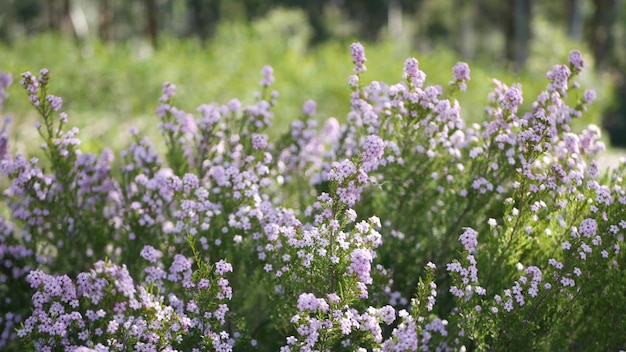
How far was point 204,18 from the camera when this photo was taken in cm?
4209

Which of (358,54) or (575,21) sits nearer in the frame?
(358,54)

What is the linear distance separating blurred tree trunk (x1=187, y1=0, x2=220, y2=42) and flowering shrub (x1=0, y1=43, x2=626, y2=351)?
36364 millimetres

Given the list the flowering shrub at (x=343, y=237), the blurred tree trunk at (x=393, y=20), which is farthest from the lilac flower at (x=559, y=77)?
the blurred tree trunk at (x=393, y=20)

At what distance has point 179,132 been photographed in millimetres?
5285

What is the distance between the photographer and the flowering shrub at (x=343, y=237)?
3.35 m

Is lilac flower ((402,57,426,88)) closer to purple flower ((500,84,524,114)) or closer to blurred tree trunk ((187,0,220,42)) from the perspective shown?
purple flower ((500,84,524,114))

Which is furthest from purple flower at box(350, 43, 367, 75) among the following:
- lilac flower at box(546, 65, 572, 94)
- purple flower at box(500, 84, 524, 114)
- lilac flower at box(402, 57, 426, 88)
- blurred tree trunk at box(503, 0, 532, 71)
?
blurred tree trunk at box(503, 0, 532, 71)

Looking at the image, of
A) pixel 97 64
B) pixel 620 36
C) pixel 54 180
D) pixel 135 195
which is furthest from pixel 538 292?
pixel 620 36

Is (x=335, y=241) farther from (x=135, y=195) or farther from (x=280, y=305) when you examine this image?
(x=135, y=195)

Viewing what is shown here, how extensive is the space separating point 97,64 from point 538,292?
846cm

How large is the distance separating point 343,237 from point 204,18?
40.8 m

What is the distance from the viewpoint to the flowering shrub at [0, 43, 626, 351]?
335cm

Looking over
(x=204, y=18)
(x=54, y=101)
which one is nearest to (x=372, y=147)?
(x=54, y=101)

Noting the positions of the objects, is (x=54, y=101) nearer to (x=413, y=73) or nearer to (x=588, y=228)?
(x=413, y=73)
